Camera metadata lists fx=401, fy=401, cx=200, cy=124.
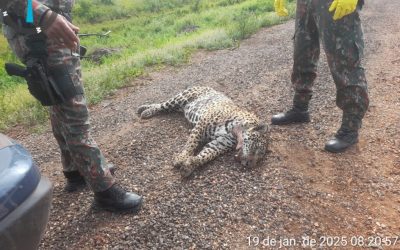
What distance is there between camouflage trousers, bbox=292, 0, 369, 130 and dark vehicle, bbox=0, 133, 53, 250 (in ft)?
11.3

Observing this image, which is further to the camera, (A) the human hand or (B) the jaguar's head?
(B) the jaguar's head

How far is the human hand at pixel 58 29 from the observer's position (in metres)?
2.97

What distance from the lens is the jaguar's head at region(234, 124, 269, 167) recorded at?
4.62m

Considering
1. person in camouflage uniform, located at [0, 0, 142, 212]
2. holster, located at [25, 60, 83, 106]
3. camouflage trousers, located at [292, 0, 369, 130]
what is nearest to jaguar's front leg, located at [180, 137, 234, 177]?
person in camouflage uniform, located at [0, 0, 142, 212]

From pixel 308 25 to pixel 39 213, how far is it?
12.9 feet

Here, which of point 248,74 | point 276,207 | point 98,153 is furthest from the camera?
point 248,74

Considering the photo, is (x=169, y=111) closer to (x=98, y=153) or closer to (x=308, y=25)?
(x=308, y=25)

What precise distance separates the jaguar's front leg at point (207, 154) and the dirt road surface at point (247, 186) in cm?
9

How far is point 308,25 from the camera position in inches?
199

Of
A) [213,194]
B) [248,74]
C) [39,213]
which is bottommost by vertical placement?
[248,74]

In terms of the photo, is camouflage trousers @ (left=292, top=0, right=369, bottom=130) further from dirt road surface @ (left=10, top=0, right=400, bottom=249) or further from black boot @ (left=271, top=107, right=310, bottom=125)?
black boot @ (left=271, top=107, right=310, bottom=125)

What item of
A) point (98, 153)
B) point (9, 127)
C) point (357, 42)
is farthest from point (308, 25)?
point (9, 127)
